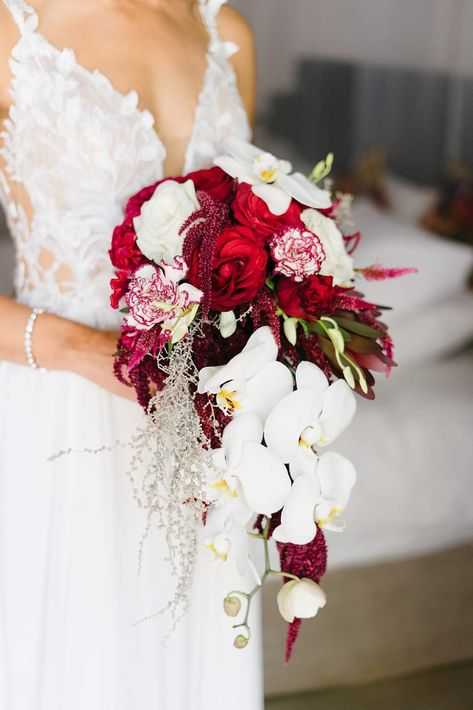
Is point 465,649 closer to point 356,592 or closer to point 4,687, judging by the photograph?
point 356,592

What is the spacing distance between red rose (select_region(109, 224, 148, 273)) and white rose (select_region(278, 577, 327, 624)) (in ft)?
1.45

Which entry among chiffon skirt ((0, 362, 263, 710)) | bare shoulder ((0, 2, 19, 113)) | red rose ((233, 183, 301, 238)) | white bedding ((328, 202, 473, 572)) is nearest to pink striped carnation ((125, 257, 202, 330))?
red rose ((233, 183, 301, 238))

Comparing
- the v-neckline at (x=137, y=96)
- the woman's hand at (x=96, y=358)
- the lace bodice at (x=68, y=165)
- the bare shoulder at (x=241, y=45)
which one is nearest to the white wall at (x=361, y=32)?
the bare shoulder at (x=241, y=45)

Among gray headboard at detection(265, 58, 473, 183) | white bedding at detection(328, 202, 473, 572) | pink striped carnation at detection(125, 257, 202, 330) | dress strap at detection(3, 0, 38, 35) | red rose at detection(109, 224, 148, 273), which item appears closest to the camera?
pink striped carnation at detection(125, 257, 202, 330)

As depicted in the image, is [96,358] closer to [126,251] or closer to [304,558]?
[126,251]

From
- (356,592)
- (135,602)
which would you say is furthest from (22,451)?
(356,592)

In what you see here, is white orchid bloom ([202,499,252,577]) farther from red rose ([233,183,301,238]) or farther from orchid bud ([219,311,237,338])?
red rose ([233,183,301,238])

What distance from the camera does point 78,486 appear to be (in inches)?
45.5

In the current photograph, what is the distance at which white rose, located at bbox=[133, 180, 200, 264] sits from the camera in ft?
3.28

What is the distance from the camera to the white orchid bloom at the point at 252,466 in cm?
95

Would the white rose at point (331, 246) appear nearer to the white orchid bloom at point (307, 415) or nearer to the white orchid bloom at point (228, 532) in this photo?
the white orchid bloom at point (307, 415)

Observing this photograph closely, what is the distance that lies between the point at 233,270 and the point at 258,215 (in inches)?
3.3

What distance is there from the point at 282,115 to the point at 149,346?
2521 millimetres

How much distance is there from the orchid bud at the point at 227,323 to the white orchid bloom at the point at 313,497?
0.58 ft
